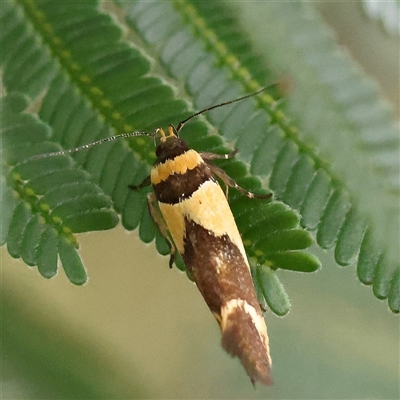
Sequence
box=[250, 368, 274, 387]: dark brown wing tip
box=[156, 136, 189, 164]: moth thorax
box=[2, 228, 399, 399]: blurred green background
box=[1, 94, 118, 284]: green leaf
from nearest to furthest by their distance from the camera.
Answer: box=[250, 368, 274, 387]: dark brown wing tip < box=[1, 94, 118, 284]: green leaf < box=[156, 136, 189, 164]: moth thorax < box=[2, 228, 399, 399]: blurred green background

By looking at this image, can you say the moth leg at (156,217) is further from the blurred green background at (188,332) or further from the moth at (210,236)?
the blurred green background at (188,332)

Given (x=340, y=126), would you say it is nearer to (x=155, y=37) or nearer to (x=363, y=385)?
(x=155, y=37)

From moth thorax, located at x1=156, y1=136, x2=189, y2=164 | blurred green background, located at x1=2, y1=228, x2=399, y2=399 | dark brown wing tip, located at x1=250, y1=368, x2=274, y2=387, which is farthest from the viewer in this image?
blurred green background, located at x1=2, y1=228, x2=399, y2=399

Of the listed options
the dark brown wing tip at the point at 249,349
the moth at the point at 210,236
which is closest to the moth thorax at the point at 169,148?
the moth at the point at 210,236

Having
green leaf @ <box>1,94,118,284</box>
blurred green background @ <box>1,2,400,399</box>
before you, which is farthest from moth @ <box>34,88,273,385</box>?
blurred green background @ <box>1,2,400,399</box>

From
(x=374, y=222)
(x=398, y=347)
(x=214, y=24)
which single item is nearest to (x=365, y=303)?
(x=398, y=347)

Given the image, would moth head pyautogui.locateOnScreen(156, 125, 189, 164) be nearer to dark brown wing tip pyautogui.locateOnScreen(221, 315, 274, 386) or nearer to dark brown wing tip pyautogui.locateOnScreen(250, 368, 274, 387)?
dark brown wing tip pyautogui.locateOnScreen(221, 315, 274, 386)
